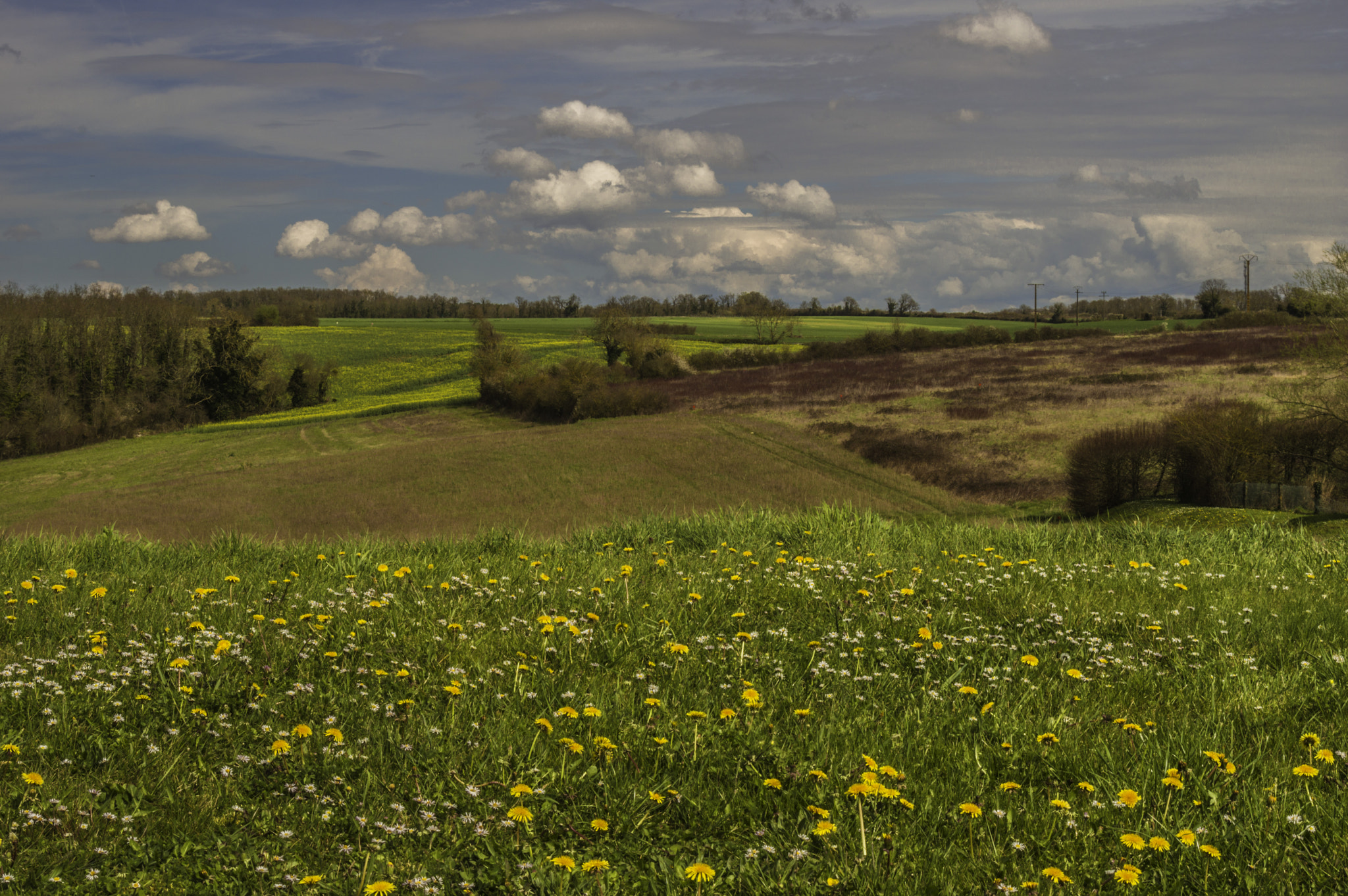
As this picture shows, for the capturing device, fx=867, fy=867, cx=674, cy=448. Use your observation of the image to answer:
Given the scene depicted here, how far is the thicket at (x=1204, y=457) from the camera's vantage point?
2945cm

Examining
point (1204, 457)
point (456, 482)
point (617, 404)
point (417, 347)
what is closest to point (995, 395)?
point (617, 404)

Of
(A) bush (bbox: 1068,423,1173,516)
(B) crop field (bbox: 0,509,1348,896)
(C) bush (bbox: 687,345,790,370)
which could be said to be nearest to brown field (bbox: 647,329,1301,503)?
(A) bush (bbox: 1068,423,1173,516)

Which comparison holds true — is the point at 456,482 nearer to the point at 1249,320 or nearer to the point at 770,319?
the point at 770,319

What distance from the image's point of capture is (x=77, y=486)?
177ft

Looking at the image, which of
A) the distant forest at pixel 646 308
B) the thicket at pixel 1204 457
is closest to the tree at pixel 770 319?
the distant forest at pixel 646 308

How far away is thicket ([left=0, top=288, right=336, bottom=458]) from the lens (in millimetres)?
78125

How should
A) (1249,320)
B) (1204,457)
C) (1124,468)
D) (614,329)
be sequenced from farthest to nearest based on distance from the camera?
(1249,320)
(614,329)
(1124,468)
(1204,457)

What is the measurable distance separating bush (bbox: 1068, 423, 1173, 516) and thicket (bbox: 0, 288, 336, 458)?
7833cm

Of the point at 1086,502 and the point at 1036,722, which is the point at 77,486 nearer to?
the point at 1086,502

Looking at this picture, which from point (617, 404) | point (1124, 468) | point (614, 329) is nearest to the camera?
point (1124, 468)

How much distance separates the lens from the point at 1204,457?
97.9 feet

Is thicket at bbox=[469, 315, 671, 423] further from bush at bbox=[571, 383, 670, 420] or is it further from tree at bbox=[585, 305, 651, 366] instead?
tree at bbox=[585, 305, 651, 366]

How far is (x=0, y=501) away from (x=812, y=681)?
57812 mm

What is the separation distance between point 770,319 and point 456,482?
88.4 meters
